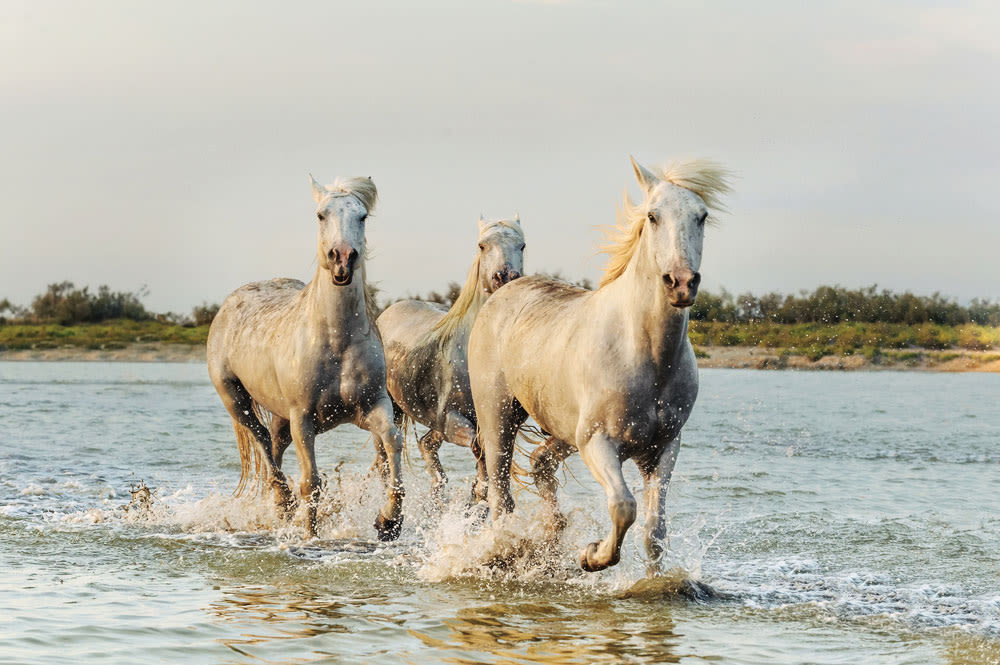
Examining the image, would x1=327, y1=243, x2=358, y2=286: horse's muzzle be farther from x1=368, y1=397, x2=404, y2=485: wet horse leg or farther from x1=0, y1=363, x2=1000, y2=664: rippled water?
x1=0, y1=363, x2=1000, y2=664: rippled water


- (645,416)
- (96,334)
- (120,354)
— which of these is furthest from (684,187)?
(96,334)

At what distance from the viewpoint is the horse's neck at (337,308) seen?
8.08m

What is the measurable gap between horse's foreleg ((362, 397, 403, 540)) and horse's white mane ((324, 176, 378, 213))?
1.34m

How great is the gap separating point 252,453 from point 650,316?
204 inches

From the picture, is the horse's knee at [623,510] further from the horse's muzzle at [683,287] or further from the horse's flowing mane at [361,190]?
the horse's flowing mane at [361,190]

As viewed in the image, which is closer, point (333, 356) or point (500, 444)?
point (500, 444)

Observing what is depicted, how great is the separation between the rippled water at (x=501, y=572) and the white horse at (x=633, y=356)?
0.66m

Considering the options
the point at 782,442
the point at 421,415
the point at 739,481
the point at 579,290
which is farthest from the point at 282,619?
the point at 782,442

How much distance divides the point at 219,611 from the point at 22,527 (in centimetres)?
358

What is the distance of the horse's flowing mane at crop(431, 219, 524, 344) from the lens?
8836 millimetres

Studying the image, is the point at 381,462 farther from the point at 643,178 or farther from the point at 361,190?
the point at 643,178

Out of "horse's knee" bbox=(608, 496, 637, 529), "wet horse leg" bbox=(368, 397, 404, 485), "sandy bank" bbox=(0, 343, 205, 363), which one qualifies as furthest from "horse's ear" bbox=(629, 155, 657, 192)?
"sandy bank" bbox=(0, 343, 205, 363)

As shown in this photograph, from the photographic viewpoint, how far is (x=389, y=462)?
7.86 m

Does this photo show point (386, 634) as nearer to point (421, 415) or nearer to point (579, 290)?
point (579, 290)
